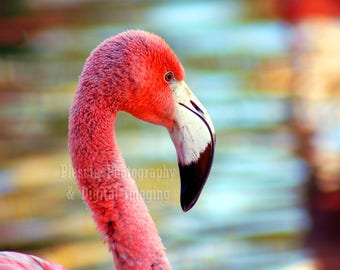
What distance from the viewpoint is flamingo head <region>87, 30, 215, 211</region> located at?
2465 mm

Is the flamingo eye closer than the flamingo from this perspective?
No

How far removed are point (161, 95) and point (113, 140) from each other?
0.68 feet

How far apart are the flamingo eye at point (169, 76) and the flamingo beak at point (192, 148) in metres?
0.04

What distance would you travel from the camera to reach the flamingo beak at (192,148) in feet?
8.29

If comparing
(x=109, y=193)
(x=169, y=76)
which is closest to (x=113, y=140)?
(x=109, y=193)

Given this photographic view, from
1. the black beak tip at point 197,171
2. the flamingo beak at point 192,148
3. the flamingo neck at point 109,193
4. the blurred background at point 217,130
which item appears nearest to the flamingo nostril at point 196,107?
the flamingo beak at point 192,148

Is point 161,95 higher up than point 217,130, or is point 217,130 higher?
point 217,130

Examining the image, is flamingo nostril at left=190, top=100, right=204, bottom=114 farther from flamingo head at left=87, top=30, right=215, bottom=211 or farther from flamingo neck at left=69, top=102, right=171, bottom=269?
flamingo neck at left=69, top=102, right=171, bottom=269

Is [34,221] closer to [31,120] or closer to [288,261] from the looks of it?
[31,120]

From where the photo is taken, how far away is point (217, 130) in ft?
19.9

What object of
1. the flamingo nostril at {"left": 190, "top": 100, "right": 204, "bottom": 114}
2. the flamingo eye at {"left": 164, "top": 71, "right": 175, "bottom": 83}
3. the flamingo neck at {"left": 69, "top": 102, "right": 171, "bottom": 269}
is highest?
the flamingo eye at {"left": 164, "top": 71, "right": 175, "bottom": 83}

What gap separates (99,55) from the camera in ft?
8.09

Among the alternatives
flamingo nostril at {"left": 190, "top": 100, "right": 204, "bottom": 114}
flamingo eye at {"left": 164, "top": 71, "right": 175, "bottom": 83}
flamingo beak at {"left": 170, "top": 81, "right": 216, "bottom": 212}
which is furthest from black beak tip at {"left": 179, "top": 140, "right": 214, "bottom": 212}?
flamingo eye at {"left": 164, "top": 71, "right": 175, "bottom": 83}

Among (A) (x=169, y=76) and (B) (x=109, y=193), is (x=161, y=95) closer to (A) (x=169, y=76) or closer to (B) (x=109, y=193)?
(A) (x=169, y=76)
